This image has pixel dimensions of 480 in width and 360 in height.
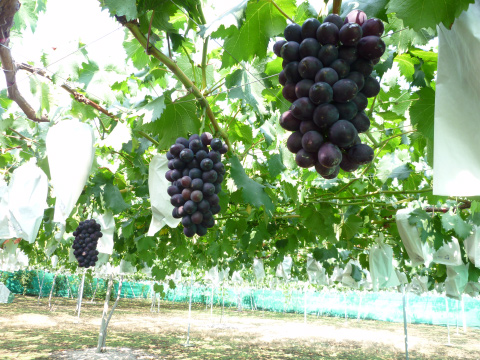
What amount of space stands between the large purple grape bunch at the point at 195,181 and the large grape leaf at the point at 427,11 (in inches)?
37.4

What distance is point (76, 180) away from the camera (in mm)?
1974

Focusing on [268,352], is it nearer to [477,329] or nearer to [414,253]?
[414,253]

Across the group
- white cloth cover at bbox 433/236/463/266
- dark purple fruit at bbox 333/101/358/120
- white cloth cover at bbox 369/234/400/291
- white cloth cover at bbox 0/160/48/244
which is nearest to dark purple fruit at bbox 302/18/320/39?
dark purple fruit at bbox 333/101/358/120

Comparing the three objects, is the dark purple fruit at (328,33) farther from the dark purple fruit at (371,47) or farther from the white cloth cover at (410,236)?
the white cloth cover at (410,236)

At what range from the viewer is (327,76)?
96 centimetres

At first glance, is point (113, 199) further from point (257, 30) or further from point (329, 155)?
point (329, 155)

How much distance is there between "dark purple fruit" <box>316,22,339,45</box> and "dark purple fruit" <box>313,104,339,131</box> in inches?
7.8

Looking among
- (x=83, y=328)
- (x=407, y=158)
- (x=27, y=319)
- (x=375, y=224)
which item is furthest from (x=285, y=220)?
(x=27, y=319)

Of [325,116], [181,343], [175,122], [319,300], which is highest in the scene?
[175,122]

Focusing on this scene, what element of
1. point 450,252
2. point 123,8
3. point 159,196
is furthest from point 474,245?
point 123,8

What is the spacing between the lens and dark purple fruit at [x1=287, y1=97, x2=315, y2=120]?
97 centimetres

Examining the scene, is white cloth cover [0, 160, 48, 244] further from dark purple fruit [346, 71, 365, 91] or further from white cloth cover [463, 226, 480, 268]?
white cloth cover [463, 226, 480, 268]

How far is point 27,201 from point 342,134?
7.97 ft

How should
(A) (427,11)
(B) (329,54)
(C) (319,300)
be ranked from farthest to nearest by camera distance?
→ (C) (319,300)
(A) (427,11)
(B) (329,54)
